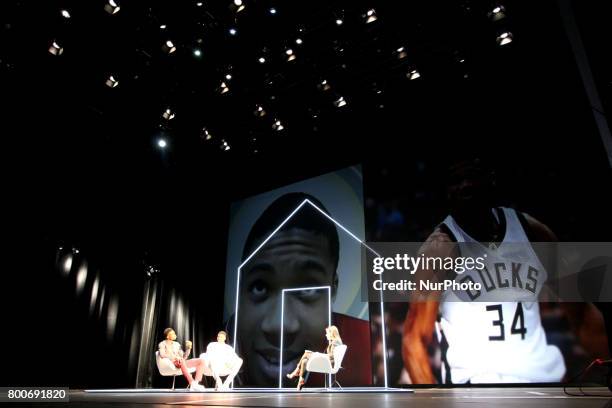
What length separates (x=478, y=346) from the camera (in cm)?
629

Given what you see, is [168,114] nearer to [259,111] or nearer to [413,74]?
[259,111]

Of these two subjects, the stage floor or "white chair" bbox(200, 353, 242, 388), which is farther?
"white chair" bbox(200, 353, 242, 388)

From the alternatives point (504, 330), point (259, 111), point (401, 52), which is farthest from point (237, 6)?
point (504, 330)

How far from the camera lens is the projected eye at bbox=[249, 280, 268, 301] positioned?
819 cm

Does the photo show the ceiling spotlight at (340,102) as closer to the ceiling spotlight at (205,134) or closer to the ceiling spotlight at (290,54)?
the ceiling spotlight at (290,54)

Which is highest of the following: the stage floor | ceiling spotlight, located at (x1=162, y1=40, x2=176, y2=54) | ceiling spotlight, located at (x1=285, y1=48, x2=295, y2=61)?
ceiling spotlight, located at (x1=285, y1=48, x2=295, y2=61)

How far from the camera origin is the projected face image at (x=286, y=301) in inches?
296

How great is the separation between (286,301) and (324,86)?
360cm

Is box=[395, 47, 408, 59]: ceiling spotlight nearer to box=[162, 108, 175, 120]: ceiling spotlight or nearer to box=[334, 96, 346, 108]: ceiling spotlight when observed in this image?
box=[334, 96, 346, 108]: ceiling spotlight

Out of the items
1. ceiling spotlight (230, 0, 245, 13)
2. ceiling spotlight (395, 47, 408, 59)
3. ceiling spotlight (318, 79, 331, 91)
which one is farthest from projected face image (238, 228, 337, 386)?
ceiling spotlight (230, 0, 245, 13)

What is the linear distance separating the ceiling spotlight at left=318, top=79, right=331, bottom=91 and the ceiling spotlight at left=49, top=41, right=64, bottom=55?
132 inches

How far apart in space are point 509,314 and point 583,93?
321cm

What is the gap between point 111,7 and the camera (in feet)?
17.3

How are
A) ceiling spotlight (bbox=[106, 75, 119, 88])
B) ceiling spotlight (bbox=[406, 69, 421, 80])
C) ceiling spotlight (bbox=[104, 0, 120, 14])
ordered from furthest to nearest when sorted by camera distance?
ceiling spotlight (bbox=[406, 69, 421, 80]) < ceiling spotlight (bbox=[106, 75, 119, 88]) < ceiling spotlight (bbox=[104, 0, 120, 14])
